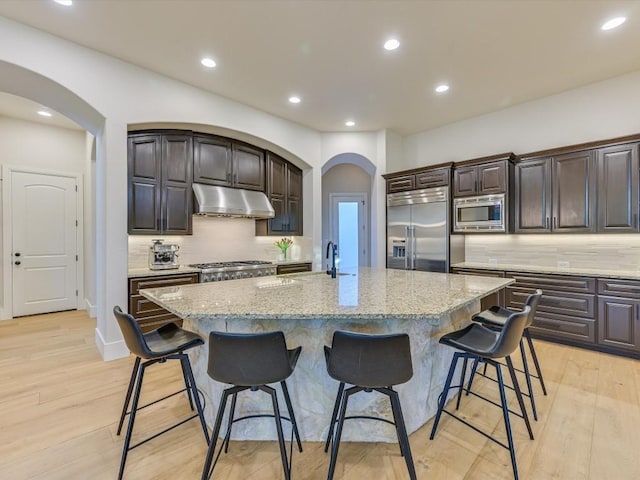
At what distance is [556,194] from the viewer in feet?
12.9

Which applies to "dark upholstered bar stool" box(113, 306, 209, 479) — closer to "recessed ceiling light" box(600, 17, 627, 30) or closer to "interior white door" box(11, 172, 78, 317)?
"recessed ceiling light" box(600, 17, 627, 30)

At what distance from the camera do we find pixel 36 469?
1.79 metres

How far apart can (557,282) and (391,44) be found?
332 centimetres

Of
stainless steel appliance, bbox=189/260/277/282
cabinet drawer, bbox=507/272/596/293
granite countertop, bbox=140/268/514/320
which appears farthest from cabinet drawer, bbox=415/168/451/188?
stainless steel appliance, bbox=189/260/277/282

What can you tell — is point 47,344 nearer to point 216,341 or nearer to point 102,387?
point 102,387

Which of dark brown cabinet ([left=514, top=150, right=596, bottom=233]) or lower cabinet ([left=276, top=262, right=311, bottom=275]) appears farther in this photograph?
lower cabinet ([left=276, top=262, right=311, bottom=275])

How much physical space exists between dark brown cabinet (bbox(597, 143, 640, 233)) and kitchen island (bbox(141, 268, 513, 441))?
2.56 m

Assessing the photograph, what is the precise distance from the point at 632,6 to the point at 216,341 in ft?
13.5

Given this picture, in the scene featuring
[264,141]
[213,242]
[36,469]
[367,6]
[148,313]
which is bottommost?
[36,469]

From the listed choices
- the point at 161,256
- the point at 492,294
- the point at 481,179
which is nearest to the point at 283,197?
the point at 161,256

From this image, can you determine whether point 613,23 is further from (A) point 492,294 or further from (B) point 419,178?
(A) point 492,294

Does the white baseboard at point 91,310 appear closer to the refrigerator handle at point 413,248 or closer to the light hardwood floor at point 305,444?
the light hardwood floor at point 305,444

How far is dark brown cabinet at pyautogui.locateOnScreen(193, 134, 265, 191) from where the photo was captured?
4261mm

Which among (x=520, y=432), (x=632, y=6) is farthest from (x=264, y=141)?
(x=520, y=432)
